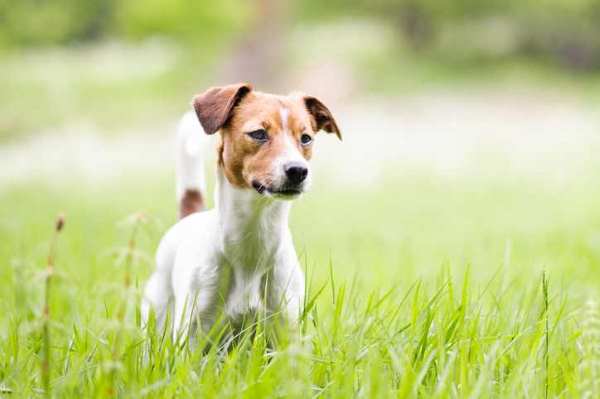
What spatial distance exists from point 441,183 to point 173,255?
34.1 feet

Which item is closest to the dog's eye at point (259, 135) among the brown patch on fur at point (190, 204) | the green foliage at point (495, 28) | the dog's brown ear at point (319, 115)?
the dog's brown ear at point (319, 115)

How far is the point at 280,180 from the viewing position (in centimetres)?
343

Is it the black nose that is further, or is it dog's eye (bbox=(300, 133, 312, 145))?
dog's eye (bbox=(300, 133, 312, 145))

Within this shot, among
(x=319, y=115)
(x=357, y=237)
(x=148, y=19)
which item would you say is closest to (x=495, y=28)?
(x=148, y=19)

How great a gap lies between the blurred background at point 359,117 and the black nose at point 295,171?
0.66 m

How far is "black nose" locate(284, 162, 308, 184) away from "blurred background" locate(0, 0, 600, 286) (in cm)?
66

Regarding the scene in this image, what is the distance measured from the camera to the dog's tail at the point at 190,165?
14.7ft

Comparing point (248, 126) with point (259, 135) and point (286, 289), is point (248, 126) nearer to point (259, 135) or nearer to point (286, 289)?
point (259, 135)

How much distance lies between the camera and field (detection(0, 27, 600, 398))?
297cm

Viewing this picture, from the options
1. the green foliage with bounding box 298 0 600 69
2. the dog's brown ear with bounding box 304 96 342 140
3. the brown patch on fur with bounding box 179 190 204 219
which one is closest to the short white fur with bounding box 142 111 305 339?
the dog's brown ear with bounding box 304 96 342 140

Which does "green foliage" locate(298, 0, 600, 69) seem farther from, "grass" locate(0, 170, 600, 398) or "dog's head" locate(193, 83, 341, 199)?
"dog's head" locate(193, 83, 341, 199)

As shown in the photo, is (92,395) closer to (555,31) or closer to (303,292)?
(303,292)

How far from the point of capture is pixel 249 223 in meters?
3.72

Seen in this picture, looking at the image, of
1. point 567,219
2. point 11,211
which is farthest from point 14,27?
point 567,219
